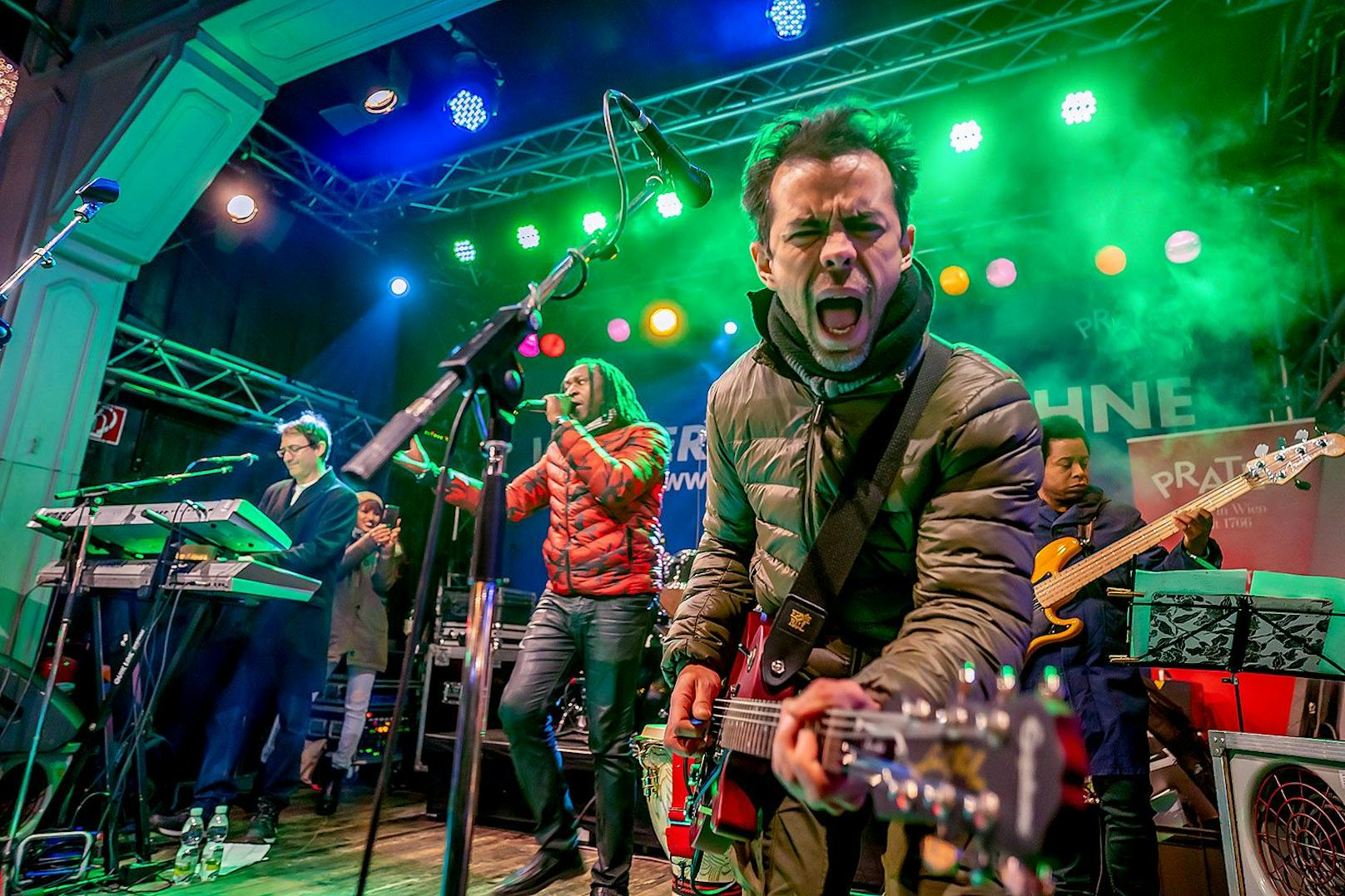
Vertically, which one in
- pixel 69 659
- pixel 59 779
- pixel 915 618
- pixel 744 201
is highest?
pixel 744 201

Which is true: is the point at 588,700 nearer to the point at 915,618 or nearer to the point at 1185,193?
the point at 915,618

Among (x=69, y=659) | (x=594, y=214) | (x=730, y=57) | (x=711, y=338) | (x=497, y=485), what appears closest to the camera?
(x=497, y=485)

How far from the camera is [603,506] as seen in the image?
154 inches

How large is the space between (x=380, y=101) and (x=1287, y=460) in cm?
770

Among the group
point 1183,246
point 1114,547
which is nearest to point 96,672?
point 1114,547

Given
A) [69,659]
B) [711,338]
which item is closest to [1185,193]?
[711,338]

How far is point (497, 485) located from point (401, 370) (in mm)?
10475

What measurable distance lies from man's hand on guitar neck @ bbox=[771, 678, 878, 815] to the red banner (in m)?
5.64

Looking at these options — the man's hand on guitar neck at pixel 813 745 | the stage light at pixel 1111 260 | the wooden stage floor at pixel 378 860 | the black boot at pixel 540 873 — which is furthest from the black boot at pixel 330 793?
the stage light at pixel 1111 260

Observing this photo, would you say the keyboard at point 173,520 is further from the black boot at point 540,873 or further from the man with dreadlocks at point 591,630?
the black boot at point 540,873

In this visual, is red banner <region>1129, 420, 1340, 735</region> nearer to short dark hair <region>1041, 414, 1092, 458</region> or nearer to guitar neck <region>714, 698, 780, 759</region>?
short dark hair <region>1041, 414, 1092, 458</region>

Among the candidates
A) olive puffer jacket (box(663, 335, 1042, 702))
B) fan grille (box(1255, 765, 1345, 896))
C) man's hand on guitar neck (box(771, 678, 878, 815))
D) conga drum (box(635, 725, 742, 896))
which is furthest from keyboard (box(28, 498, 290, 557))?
fan grille (box(1255, 765, 1345, 896))

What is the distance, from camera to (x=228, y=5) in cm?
604

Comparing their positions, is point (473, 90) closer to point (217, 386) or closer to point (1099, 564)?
point (217, 386)
